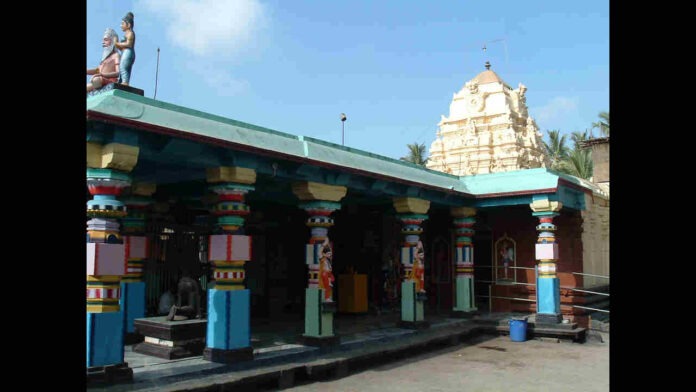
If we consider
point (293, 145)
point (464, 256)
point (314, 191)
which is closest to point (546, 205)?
point (464, 256)

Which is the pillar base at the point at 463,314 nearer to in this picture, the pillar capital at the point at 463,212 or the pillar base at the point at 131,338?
the pillar capital at the point at 463,212

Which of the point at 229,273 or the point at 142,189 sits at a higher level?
the point at 142,189

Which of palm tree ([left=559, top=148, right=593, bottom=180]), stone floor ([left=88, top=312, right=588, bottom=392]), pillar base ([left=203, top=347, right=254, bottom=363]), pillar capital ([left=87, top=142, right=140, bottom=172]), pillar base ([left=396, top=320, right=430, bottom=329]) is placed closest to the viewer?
pillar capital ([left=87, top=142, right=140, bottom=172])

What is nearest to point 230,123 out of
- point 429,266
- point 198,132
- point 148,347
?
point 198,132

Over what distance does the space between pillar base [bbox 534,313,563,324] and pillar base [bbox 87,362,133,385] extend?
9.42m

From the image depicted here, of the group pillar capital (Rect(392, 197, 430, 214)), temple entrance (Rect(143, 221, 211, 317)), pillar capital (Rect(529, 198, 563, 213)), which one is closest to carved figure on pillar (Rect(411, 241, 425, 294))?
pillar capital (Rect(392, 197, 430, 214))

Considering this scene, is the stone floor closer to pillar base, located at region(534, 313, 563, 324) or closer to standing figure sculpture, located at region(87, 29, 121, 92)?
pillar base, located at region(534, 313, 563, 324)

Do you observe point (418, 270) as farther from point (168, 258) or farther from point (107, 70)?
point (107, 70)

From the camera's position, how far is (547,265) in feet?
43.1

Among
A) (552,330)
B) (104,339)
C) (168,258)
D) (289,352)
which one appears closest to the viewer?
(104,339)

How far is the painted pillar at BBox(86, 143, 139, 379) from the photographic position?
21.2 feet

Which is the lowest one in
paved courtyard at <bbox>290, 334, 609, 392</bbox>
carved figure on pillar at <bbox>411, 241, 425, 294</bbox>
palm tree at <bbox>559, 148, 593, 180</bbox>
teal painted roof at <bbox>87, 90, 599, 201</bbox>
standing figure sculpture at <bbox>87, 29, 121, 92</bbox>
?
paved courtyard at <bbox>290, 334, 609, 392</bbox>

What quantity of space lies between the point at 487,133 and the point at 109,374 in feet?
77.8
